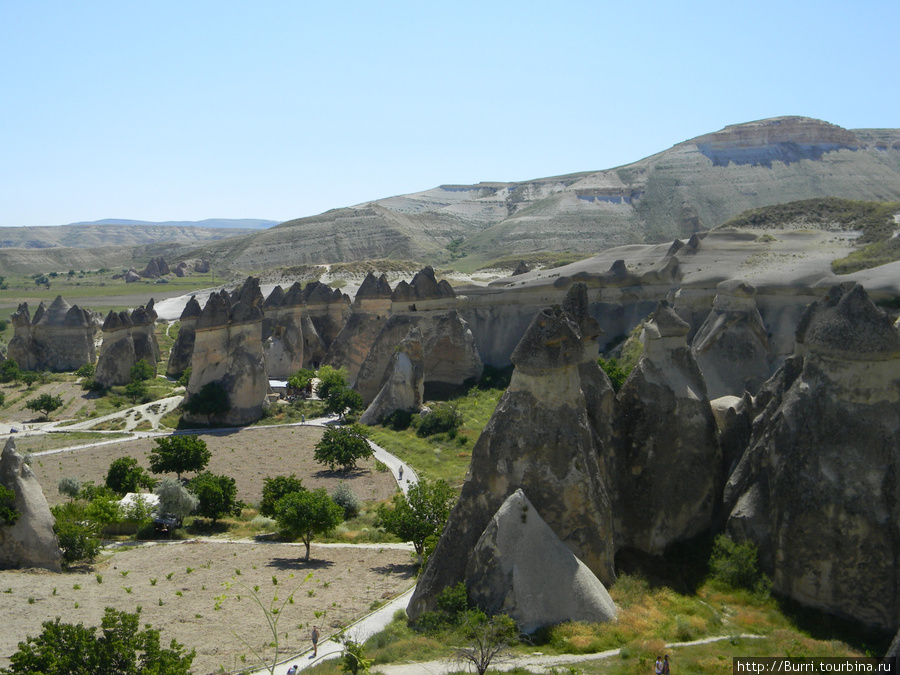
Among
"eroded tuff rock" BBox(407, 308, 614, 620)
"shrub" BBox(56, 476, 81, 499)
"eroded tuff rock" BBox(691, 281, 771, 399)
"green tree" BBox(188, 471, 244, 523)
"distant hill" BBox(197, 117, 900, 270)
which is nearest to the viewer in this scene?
"eroded tuff rock" BBox(407, 308, 614, 620)

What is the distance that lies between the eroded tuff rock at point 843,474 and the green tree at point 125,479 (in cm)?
2102

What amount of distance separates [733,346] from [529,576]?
19.3 m

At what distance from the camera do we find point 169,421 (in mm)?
41375

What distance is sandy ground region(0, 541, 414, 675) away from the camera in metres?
16.3

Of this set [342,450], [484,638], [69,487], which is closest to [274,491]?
[342,450]

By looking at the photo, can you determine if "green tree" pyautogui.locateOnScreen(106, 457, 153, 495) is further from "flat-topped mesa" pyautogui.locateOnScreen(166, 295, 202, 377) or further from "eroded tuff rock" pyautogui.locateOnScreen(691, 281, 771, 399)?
"flat-topped mesa" pyautogui.locateOnScreen(166, 295, 202, 377)

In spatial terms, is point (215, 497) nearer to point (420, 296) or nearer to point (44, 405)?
point (420, 296)

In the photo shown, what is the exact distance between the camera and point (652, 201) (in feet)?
421

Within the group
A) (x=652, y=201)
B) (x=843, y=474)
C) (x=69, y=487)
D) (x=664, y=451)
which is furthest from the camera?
(x=652, y=201)

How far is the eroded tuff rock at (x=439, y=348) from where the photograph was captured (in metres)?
44.7

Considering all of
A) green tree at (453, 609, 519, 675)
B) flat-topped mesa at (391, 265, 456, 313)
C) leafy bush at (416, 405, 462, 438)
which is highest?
flat-topped mesa at (391, 265, 456, 313)

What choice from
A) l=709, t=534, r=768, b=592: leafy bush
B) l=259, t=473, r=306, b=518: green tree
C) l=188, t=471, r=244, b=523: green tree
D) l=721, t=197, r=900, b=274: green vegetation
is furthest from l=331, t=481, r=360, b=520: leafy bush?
l=721, t=197, r=900, b=274: green vegetation

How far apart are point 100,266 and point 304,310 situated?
5811 inches

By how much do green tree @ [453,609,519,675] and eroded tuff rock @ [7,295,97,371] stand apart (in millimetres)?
52209
